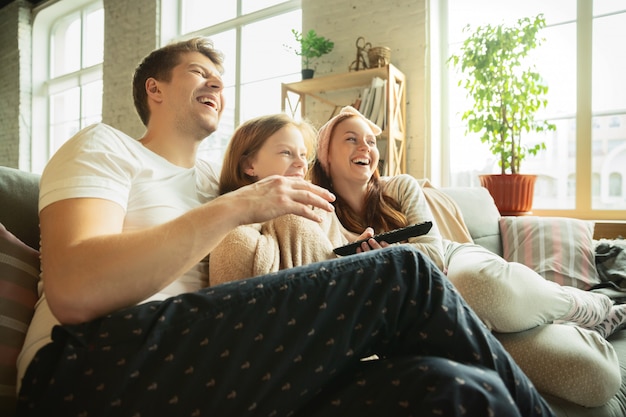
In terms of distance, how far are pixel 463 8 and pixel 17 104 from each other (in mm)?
5735

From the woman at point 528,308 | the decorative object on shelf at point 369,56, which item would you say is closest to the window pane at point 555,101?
the decorative object on shelf at point 369,56

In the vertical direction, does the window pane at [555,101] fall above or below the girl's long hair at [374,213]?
above

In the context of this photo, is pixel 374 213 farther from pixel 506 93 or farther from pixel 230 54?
pixel 230 54

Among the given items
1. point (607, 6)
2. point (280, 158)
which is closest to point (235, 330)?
point (280, 158)

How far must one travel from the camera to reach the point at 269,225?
3.92 feet

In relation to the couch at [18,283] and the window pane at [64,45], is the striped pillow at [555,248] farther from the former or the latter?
the window pane at [64,45]

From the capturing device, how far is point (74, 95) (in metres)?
5.94

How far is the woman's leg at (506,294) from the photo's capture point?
1.04m

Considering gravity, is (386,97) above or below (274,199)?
above

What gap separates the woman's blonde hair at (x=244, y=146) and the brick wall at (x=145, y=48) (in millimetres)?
1944

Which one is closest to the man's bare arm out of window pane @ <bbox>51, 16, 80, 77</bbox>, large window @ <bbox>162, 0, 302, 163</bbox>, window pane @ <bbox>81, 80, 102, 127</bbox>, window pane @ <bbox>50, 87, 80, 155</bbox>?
large window @ <bbox>162, 0, 302, 163</bbox>

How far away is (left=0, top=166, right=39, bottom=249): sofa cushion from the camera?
42.8 inches

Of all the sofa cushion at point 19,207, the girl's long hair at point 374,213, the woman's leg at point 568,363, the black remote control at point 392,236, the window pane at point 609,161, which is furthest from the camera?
the window pane at point 609,161

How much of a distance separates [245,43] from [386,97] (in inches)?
83.7
